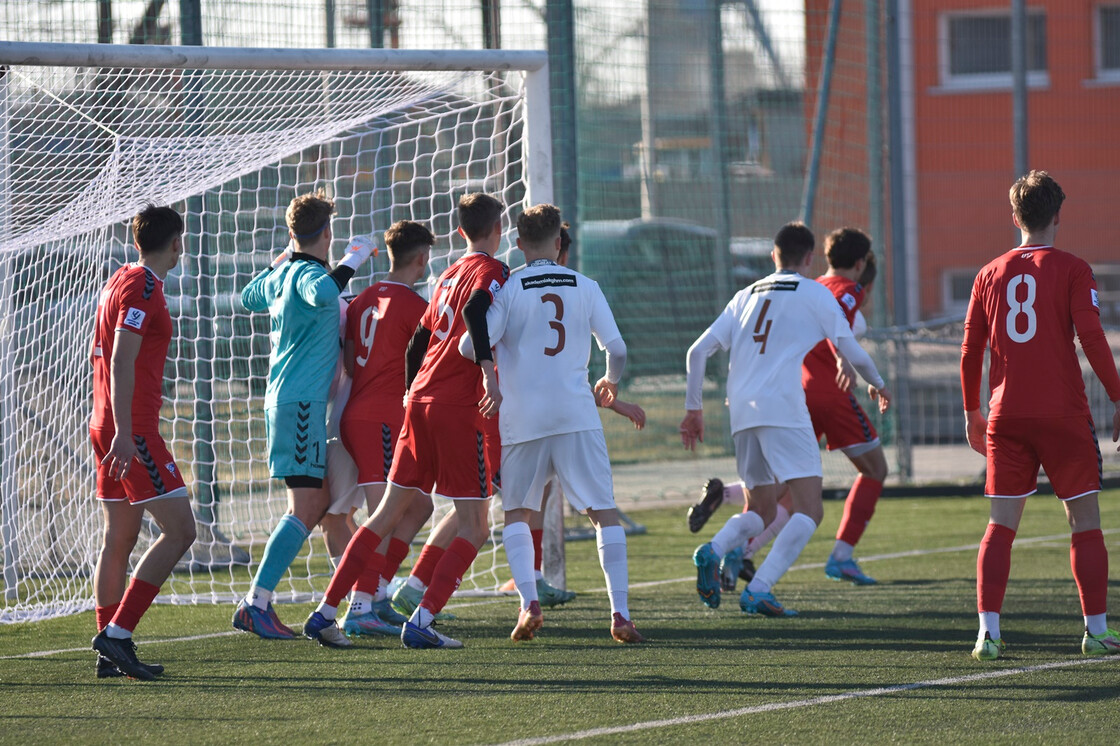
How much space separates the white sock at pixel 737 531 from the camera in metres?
6.74

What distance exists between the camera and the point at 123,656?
5.42 meters

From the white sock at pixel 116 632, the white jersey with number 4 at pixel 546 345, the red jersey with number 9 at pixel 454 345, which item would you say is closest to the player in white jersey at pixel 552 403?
the white jersey with number 4 at pixel 546 345

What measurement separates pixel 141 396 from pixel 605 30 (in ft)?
25.4

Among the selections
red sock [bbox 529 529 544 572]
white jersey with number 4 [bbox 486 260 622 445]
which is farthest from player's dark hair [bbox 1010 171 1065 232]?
red sock [bbox 529 529 544 572]

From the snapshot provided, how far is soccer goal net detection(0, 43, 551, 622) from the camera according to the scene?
6.93 m

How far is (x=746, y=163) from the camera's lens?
44.0ft

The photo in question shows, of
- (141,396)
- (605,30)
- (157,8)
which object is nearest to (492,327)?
(141,396)

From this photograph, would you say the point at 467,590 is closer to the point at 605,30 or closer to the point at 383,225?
the point at 383,225

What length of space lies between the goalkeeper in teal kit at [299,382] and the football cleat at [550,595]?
132 cm

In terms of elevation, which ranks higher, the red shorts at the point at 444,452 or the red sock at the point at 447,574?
the red shorts at the point at 444,452

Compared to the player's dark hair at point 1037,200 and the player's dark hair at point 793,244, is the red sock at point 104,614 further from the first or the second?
the player's dark hair at point 1037,200

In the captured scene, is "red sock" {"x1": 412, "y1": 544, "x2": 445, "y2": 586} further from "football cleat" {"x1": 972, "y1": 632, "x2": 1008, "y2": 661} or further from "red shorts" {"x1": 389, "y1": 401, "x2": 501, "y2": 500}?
"football cleat" {"x1": 972, "y1": 632, "x2": 1008, "y2": 661}

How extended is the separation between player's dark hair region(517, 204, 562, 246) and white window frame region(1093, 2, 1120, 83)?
487 inches

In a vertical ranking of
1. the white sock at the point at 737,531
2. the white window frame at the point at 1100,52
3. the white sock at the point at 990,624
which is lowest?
the white sock at the point at 990,624
